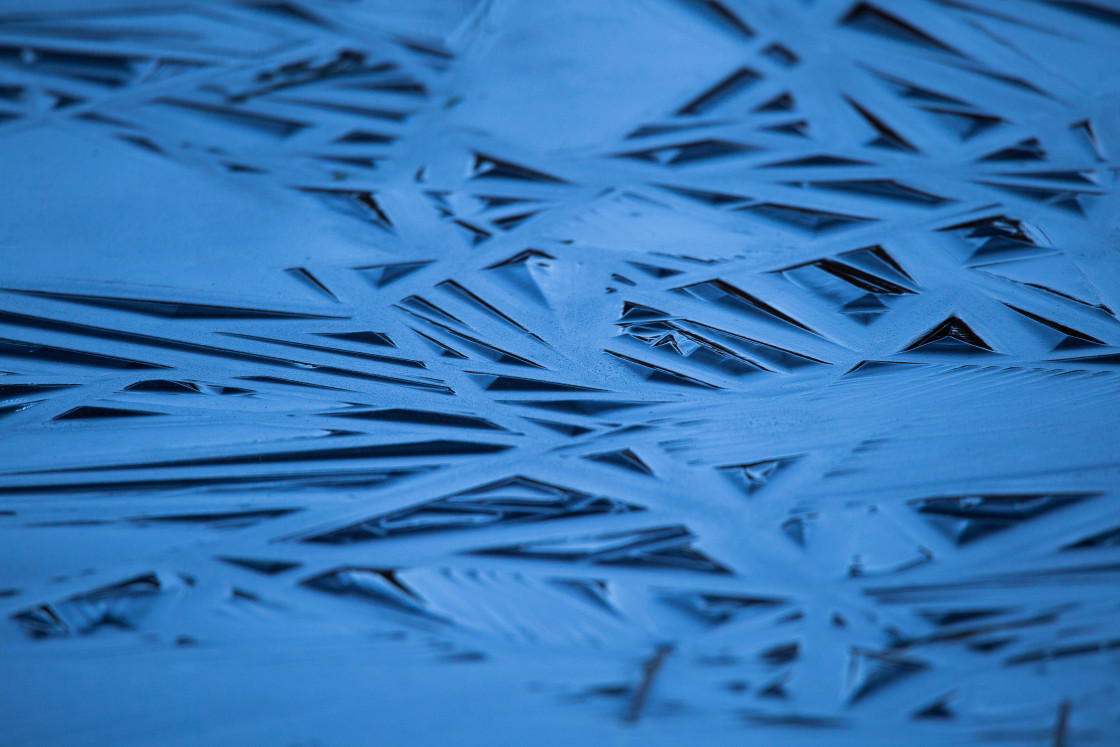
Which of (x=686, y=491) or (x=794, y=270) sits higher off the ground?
(x=794, y=270)

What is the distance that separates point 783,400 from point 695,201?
0.21 meters

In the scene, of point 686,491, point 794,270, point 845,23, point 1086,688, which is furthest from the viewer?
point 845,23

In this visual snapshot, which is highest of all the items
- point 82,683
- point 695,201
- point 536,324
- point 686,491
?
→ point 695,201

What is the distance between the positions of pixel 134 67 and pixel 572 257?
1.62 feet

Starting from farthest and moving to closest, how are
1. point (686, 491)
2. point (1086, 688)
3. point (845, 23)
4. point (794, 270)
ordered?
point (845, 23), point (794, 270), point (686, 491), point (1086, 688)

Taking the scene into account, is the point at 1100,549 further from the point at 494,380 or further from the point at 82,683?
the point at 82,683

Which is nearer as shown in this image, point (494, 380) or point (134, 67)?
point (494, 380)

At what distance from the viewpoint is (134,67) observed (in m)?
0.91

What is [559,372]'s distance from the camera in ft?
2.18

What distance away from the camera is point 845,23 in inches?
33.0

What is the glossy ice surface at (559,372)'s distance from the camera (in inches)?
20.1

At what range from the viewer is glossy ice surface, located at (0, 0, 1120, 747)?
51 centimetres

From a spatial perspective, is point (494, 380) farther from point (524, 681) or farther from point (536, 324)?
point (524, 681)

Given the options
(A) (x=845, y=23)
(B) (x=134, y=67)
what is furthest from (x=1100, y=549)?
(B) (x=134, y=67)
